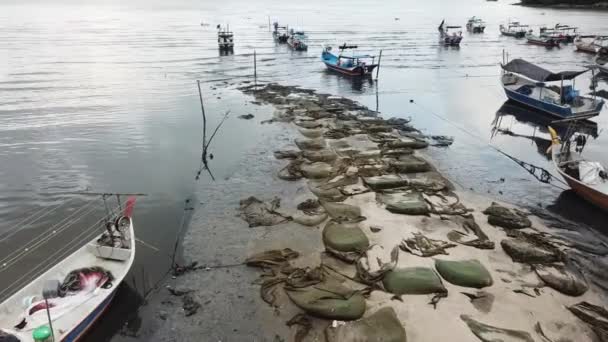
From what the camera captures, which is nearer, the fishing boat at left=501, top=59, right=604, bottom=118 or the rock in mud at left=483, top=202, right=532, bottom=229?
the rock in mud at left=483, top=202, right=532, bottom=229

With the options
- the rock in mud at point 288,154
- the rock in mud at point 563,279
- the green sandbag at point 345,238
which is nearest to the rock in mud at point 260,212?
the green sandbag at point 345,238

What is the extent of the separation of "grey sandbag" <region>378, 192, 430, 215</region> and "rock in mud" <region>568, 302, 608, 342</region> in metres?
6.07

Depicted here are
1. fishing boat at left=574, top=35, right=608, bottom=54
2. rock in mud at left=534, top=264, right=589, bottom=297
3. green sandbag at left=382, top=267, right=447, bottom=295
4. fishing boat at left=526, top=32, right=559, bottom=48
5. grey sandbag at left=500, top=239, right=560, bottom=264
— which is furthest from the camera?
fishing boat at left=526, top=32, right=559, bottom=48

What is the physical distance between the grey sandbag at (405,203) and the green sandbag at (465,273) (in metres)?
3.50

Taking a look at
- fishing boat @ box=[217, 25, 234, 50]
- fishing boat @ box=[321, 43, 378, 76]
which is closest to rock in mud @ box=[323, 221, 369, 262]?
fishing boat @ box=[321, 43, 378, 76]

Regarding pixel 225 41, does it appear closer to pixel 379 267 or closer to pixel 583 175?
pixel 583 175

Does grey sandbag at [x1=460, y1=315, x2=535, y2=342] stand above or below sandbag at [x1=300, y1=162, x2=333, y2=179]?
below

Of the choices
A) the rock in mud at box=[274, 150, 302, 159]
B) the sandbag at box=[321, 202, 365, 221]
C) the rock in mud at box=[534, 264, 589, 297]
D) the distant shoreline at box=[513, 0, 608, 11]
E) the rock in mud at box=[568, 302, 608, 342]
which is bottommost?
the rock in mud at box=[568, 302, 608, 342]

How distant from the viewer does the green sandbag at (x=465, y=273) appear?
11398 mm

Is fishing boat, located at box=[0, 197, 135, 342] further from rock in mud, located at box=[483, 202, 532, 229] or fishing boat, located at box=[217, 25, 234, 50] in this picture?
fishing boat, located at box=[217, 25, 234, 50]

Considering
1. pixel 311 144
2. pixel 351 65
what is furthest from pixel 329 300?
pixel 351 65

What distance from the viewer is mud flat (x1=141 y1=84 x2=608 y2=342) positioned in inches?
398

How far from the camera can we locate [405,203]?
52.5 ft

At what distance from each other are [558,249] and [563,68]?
48384mm
